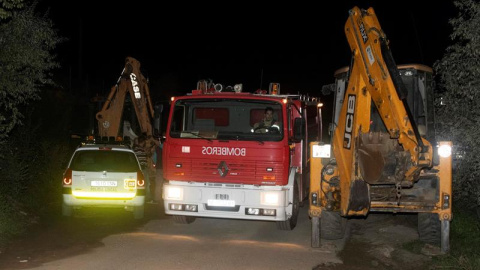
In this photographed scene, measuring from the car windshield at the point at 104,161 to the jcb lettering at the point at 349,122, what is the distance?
4951mm

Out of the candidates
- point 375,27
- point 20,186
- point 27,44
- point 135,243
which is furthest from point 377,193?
point 20,186

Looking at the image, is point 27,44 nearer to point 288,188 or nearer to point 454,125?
point 288,188

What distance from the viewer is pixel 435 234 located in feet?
30.0

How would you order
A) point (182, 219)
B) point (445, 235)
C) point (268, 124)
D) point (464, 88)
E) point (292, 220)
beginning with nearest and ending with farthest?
point (445, 235), point (464, 88), point (268, 124), point (292, 220), point (182, 219)

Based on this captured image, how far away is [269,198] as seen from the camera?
10.1m

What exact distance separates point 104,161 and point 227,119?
287cm

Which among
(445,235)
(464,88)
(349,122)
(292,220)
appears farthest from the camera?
(292,220)

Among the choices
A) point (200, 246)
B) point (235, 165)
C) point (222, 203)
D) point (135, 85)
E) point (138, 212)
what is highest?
point (135, 85)

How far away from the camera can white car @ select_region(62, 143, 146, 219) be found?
36.9 feet

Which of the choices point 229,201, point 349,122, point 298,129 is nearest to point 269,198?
point 229,201

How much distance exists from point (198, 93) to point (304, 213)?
4278 millimetres

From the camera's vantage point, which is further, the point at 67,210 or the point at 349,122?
the point at 67,210

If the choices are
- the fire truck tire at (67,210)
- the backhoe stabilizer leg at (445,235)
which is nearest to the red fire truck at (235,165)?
the fire truck tire at (67,210)

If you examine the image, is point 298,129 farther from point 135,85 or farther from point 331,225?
point 135,85
